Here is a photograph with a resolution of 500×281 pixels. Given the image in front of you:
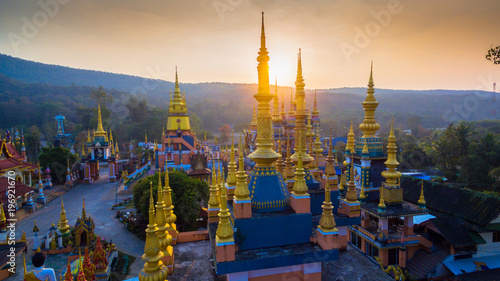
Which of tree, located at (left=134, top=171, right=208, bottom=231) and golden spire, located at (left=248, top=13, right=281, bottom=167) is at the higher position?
golden spire, located at (left=248, top=13, right=281, bottom=167)

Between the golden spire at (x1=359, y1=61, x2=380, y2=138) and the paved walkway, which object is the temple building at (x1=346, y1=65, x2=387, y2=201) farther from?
the paved walkway

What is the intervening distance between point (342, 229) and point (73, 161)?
148 ft

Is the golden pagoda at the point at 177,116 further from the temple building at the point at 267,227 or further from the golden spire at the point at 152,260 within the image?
the golden spire at the point at 152,260

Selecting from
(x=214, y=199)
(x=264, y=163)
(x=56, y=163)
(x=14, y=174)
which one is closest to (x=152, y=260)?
(x=214, y=199)

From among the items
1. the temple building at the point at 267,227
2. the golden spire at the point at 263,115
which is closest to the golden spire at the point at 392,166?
the temple building at the point at 267,227

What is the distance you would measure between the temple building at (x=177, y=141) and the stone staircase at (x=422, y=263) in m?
29.3

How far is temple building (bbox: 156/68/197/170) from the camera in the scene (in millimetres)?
38656

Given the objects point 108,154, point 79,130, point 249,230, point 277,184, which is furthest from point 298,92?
point 79,130

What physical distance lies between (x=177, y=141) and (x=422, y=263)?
31958 mm

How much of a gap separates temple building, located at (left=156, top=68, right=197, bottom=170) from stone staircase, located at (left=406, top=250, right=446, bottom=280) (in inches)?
1152

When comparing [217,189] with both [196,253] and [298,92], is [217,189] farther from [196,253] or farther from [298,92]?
[298,92]

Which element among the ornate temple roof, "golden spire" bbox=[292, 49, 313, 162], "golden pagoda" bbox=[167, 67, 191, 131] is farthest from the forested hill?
"golden spire" bbox=[292, 49, 313, 162]

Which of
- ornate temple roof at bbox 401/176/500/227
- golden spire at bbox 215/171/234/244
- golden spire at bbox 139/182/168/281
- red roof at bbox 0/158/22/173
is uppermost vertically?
golden spire at bbox 215/171/234/244

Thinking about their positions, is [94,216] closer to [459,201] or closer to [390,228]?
[390,228]
